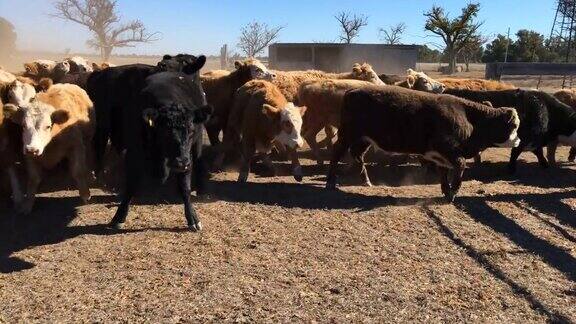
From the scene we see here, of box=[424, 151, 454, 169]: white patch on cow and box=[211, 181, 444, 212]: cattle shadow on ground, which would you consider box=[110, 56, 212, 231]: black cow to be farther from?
box=[424, 151, 454, 169]: white patch on cow

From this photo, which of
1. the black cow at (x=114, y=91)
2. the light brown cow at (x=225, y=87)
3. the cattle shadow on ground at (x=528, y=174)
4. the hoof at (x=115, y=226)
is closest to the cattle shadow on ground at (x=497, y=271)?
the cattle shadow on ground at (x=528, y=174)

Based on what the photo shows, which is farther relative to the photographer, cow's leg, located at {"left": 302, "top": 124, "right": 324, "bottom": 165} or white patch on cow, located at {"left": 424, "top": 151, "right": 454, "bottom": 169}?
cow's leg, located at {"left": 302, "top": 124, "right": 324, "bottom": 165}

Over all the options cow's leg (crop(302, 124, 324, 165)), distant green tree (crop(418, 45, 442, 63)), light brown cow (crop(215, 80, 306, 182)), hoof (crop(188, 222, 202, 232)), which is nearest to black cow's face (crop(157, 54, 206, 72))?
light brown cow (crop(215, 80, 306, 182))

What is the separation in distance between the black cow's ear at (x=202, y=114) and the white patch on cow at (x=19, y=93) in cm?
279

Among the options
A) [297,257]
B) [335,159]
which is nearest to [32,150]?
[297,257]

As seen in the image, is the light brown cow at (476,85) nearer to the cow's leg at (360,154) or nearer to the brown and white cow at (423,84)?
the brown and white cow at (423,84)

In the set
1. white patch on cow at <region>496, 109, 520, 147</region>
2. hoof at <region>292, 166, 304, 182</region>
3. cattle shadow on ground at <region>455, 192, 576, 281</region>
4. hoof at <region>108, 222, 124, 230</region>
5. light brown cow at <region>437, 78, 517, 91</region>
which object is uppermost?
light brown cow at <region>437, 78, 517, 91</region>

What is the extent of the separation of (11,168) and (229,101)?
4.80 meters

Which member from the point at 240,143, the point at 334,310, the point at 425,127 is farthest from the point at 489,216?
the point at 240,143

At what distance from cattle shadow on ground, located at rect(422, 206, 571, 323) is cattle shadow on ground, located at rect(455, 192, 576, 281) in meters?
0.30

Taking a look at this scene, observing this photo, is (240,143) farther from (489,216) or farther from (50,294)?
(50,294)

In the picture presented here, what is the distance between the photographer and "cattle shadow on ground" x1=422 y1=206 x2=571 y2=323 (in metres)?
4.75

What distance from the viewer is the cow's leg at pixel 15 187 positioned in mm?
7531

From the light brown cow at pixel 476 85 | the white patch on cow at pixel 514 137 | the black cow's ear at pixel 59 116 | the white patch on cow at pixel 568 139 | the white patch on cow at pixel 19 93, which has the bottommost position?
the white patch on cow at pixel 568 139
